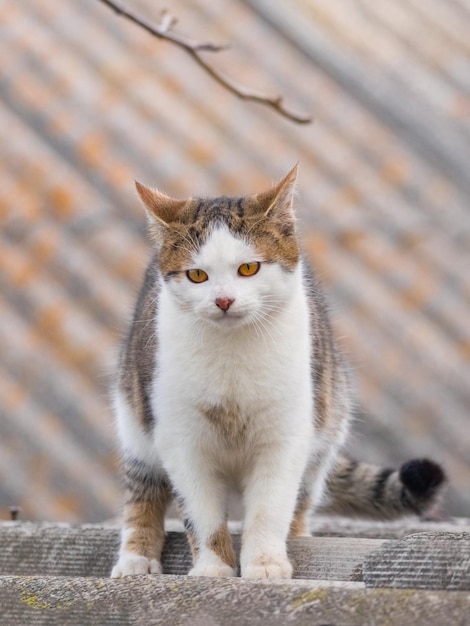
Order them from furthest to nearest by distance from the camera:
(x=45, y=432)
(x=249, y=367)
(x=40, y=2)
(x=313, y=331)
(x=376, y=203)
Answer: (x=40, y=2) → (x=376, y=203) → (x=45, y=432) → (x=313, y=331) → (x=249, y=367)

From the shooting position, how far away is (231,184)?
4.02 m

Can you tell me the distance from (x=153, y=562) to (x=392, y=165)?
2.13 metres

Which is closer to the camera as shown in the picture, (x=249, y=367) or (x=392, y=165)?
(x=249, y=367)

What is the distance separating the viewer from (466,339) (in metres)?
3.81

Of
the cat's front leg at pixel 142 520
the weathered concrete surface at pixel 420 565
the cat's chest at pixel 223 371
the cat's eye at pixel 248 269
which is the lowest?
the cat's front leg at pixel 142 520

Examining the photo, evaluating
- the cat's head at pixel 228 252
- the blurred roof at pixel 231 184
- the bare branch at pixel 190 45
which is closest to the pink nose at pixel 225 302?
the cat's head at pixel 228 252

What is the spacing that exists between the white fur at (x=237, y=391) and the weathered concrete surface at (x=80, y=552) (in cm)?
12

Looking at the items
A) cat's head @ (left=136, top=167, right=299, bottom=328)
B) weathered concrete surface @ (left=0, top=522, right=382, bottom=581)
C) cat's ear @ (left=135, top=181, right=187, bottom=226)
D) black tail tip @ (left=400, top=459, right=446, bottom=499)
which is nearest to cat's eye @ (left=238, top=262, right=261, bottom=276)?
cat's head @ (left=136, top=167, right=299, bottom=328)

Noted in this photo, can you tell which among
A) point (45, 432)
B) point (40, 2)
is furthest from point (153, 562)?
point (40, 2)

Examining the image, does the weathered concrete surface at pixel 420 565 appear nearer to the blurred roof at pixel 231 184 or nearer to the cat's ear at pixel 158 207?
the cat's ear at pixel 158 207

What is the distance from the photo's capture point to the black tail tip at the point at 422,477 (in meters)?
2.66

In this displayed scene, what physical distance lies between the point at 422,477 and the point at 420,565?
1174 mm

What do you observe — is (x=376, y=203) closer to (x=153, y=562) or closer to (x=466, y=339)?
(x=466, y=339)

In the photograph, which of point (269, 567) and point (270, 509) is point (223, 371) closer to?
point (270, 509)
